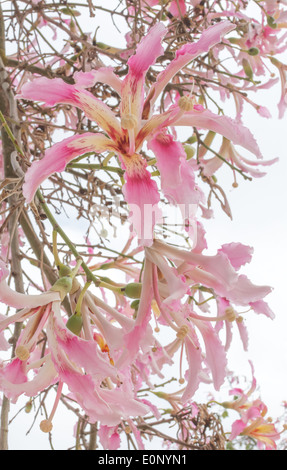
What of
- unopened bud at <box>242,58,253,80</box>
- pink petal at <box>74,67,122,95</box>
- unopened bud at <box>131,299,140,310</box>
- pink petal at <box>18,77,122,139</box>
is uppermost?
unopened bud at <box>242,58,253,80</box>

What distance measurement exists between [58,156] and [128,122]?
8cm

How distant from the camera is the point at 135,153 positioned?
1.86ft

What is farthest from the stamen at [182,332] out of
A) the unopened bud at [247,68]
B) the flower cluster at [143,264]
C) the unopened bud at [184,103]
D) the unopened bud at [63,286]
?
the unopened bud at [247,68]

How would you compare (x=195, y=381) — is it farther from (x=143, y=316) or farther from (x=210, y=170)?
(x=210, y=170)

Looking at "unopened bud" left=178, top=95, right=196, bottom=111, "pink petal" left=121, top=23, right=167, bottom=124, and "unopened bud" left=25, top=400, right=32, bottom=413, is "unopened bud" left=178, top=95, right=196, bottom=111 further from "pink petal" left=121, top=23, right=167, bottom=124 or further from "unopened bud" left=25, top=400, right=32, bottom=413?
"unopened bud" left=25, top=400, right=32, bottom=413

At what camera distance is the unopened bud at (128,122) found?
1.78ft

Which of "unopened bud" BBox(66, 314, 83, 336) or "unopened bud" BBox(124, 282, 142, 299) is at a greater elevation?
"unopened bud" BBox(124, 282, 142, 299)

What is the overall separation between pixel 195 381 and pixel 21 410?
0.55m

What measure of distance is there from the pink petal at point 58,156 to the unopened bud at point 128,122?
0.03 metres

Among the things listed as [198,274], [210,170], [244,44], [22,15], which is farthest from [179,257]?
[244,44]

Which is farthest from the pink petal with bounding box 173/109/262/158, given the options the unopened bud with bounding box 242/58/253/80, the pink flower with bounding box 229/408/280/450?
the pink flower with bounding box 229/408/280/450

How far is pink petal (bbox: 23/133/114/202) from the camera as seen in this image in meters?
0.51

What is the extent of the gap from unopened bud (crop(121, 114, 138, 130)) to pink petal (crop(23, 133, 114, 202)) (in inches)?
1.3

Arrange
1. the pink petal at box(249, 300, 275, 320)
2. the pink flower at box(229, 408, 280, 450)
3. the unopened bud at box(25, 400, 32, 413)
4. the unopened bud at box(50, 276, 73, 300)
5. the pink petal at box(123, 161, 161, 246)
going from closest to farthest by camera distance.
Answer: the pink petal at box(123, 161, 161, 246), the unopened bud at box(50, 276, 73, 300), the pink petal at box(249, 300, 275, 320), the unopened bud at box(25, 400, 32, 413), the pink flower at box(229, 408, 280, 450)
